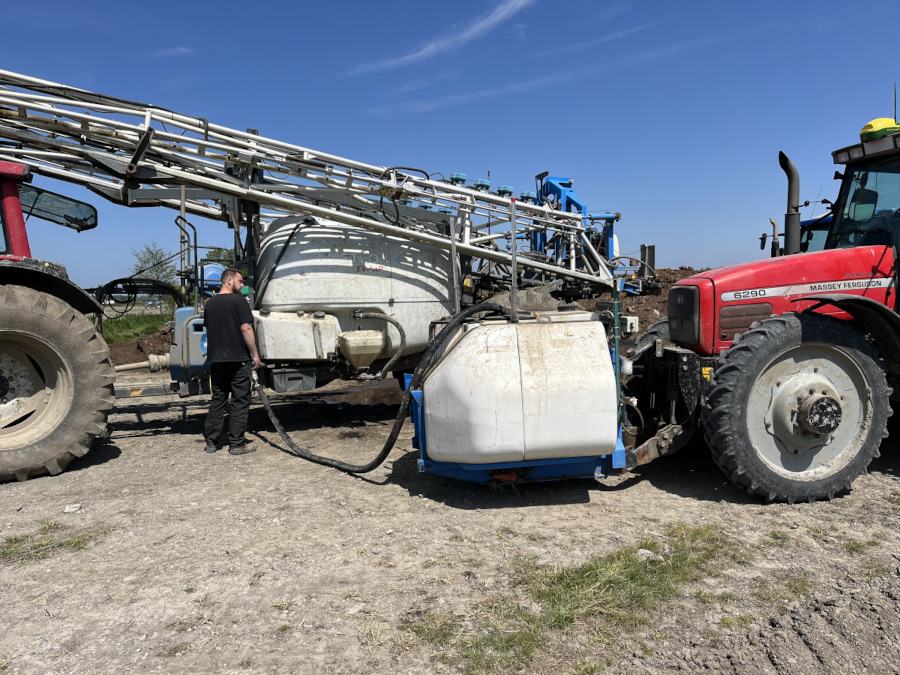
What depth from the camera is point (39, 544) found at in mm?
3393

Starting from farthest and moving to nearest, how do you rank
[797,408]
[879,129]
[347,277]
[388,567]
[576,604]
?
[347,277], [879,129], [797,408], [388,567], [576,604]

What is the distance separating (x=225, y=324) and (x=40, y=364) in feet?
4.65

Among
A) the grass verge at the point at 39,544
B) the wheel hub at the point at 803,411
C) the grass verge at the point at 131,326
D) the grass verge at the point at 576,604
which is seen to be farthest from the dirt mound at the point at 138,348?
the wheel hub at the point at 803,411

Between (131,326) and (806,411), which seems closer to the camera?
(806,411)

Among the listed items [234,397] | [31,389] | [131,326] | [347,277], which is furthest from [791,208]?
[131,326]

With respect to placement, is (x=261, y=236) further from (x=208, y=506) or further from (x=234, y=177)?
(x=208, y=506)

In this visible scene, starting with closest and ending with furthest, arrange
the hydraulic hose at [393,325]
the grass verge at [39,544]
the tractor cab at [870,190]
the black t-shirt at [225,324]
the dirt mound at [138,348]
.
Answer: the grass verge at [39,544]
the tractor cab at [870,190]
the black t-shirt at [225,324]
the hydraulic hose at [393,325]
the dirt mound at [138,348]

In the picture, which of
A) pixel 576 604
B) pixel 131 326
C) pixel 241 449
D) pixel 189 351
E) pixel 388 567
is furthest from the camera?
pixel 131 326

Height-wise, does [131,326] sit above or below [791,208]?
below

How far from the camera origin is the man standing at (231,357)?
511cm

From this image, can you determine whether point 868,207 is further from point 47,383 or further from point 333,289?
point 47,383

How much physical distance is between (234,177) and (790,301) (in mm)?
4726

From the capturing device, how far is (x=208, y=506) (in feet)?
13.1

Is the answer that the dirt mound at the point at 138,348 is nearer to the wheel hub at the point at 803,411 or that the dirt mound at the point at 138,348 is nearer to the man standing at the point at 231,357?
the man standing at the point at 231,357
